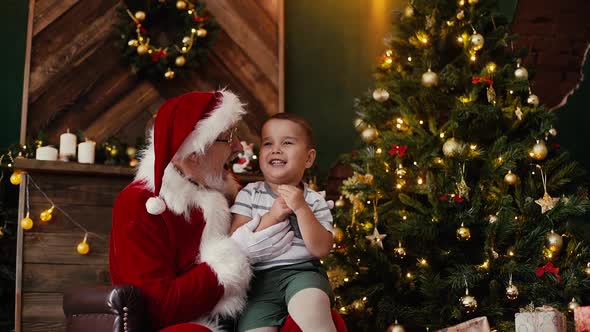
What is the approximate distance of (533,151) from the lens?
3045 mm

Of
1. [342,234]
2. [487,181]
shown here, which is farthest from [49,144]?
[487,181]

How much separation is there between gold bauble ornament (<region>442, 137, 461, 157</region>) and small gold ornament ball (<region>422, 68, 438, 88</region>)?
1.12 ft

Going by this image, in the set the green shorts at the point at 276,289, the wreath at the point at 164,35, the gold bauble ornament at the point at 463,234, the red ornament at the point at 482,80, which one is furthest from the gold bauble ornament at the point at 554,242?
the wreath at the point at 164,35

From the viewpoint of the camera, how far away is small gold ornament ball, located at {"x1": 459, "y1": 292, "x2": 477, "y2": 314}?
9.24 feet

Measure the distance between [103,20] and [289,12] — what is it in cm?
131

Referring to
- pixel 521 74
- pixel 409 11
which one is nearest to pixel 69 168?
pixel 409 11

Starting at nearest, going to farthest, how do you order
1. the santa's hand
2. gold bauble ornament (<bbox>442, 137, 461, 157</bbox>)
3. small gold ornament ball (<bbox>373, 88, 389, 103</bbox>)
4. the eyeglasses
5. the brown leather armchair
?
the brown leather armchair, the santa's hand, the eyeglasses, gold bauble ornament (<bbox>442, 137, 461, 157</bbox>), small gold ornament ball (<bbox>373, 88, 389, 103</bbox>)

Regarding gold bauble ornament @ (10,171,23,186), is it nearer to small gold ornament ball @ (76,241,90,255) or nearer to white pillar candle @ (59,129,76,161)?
white pillar candle @ (59,129,76,161)

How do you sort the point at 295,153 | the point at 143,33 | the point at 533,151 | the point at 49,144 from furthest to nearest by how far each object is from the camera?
the point at 143,33 → the point at 49,144 → the point at 533,151 → the point at 295,153

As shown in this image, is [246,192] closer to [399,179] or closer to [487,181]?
[399,179]

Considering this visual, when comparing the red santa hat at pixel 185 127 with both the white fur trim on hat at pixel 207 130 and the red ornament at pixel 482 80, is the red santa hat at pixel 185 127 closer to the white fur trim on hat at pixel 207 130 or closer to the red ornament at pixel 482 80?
the white fur trim on hat at pixel 207 130

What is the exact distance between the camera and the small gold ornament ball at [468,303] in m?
2.82

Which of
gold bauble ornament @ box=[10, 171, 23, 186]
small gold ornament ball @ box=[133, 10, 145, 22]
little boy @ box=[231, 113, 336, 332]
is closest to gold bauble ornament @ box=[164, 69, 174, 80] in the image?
small gold ornament ball @ box=[133, 10, 145, 22]

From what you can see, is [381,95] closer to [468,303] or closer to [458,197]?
[458,197]
